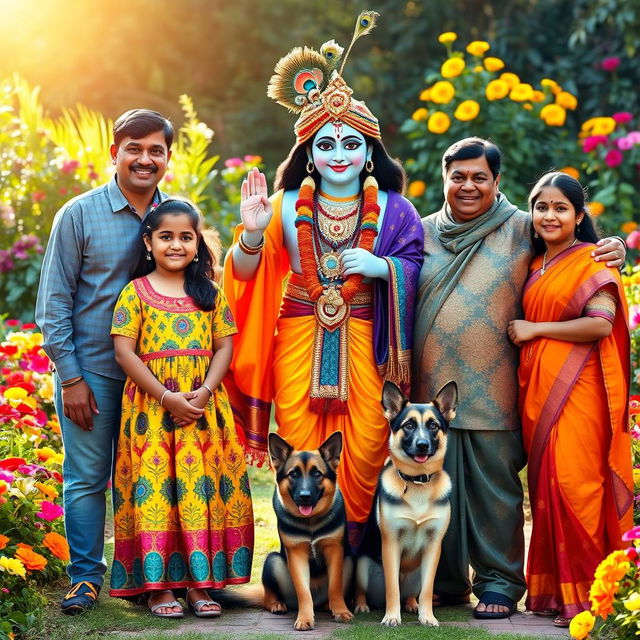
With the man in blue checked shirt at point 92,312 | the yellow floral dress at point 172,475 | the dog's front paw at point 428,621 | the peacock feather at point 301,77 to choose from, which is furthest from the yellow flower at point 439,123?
the dog's front paw at point 428,621

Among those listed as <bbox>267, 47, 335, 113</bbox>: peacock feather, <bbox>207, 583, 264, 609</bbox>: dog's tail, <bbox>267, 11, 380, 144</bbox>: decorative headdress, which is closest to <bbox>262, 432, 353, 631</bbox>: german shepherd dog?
<bbox>207, 583, 264, 609</bbox>: dog's tail

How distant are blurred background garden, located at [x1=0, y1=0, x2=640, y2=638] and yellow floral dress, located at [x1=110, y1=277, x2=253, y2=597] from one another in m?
0.39

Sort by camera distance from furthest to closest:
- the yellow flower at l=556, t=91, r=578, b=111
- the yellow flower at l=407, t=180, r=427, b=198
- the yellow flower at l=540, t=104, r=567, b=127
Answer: the yellow flower at l=407, t=180, r=427, b=198 → the yellow flower at l=556, t=91, r=578, b=111 → the yellow flower at l=540, t=104, r=567, b=127

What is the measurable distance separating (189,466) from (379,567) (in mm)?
958

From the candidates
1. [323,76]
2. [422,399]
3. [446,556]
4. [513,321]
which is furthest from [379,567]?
[323,76]

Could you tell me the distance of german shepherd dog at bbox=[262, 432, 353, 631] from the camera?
188 inches

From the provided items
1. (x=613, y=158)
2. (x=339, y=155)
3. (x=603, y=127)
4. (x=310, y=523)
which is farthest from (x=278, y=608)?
(x=603, y=127)

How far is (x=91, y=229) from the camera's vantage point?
500 centimetres

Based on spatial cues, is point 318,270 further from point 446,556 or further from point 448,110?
point 448,110

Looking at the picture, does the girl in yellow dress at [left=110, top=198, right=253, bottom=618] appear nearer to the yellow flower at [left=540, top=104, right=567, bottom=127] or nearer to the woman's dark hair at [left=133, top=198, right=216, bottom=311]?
the woman's dark hair at [left=133, top=198, right=216, bottom=311]

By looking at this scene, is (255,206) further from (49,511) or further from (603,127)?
(603,127)

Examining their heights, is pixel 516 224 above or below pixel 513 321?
above

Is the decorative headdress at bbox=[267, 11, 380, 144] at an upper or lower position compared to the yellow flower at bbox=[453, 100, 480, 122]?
lower

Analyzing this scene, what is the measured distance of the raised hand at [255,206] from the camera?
5.24 meters
